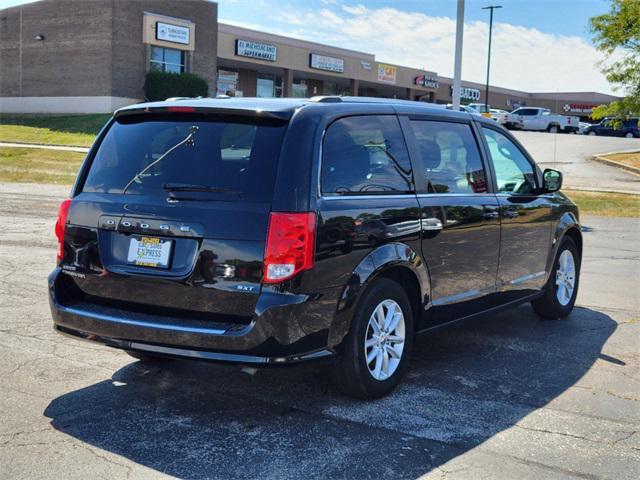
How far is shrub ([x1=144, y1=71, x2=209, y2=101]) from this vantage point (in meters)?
42.2

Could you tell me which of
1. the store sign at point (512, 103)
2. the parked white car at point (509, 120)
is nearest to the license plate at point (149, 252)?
the parked white car at point (509, 120)

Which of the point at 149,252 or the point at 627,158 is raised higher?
the point at 627,158

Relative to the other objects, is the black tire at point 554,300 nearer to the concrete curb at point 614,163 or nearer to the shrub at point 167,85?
the concrete curb at point 614,163

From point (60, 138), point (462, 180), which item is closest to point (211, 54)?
point (60, 138)

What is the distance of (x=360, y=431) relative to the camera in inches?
173

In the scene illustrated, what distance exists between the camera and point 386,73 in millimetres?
61844

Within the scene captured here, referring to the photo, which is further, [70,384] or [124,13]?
[124,13]

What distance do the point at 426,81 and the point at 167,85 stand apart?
29722mm

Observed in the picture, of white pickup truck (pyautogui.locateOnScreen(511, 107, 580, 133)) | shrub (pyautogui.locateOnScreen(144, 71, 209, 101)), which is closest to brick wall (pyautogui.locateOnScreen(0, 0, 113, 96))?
shrub (pyautogui.locateOnScreen(144, 71, 209, 101))

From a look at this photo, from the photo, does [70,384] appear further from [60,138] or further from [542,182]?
[60,138]

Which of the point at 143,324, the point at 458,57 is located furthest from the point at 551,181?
the point at 458,57

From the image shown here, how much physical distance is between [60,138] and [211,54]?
15537 millimetres

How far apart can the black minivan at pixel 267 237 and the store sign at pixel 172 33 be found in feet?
131

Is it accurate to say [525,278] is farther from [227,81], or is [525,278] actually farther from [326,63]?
[326,63]
